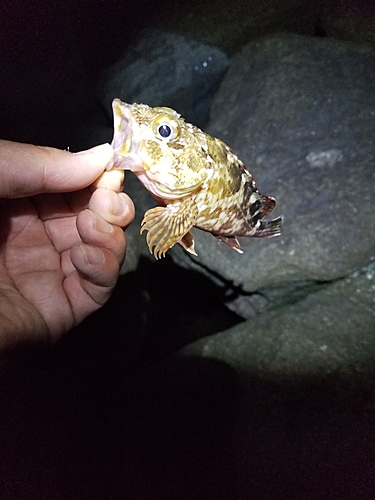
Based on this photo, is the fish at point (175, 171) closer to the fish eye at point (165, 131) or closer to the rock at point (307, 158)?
the fish eye at point (165, 131)

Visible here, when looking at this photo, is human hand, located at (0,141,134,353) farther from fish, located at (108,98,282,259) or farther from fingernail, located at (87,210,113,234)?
fish, located at (108,98,282,259)

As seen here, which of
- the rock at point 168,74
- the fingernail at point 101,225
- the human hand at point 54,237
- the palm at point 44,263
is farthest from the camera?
the rock at point 168,74

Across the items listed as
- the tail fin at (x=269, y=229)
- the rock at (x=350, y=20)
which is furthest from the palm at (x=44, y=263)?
the rock at (x=350, y=20)

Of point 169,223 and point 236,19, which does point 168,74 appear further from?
point 169,223

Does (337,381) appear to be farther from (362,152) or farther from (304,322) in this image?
(362,152)

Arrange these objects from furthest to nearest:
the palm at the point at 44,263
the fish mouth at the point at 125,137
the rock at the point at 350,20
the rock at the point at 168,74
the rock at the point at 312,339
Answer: the rock at the point at 168,74, the rock at the point at 350,20, the rock at the point at 312,339, the palm at the point at 44,263, the fish mouth at the point at 125,137

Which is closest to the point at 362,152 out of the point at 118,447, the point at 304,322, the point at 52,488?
the point at 304,322
